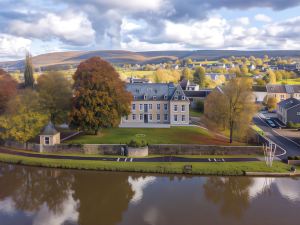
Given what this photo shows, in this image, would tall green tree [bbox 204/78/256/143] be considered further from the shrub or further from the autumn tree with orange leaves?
the autumn tree with orange leaves

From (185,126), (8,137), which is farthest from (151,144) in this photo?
(8,137)

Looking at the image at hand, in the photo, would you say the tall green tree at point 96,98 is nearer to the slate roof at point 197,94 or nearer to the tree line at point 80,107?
the tree line at point 80,107

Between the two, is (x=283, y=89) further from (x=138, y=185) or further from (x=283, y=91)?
(x=138, y=185)

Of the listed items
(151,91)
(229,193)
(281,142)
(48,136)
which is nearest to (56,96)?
(48,136)

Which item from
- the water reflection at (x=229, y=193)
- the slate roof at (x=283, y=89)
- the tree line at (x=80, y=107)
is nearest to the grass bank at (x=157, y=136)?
the tree line at (x=80, y=107)

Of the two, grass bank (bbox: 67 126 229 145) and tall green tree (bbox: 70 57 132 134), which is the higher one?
tall green tree (bbox: 70 57 132 134)

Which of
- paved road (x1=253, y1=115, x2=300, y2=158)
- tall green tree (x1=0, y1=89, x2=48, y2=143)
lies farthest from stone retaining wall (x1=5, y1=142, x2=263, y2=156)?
tall green tree (x1=0, y1=89, x2=48, y2=143)

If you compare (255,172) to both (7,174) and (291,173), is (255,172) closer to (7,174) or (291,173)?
(291,173)
